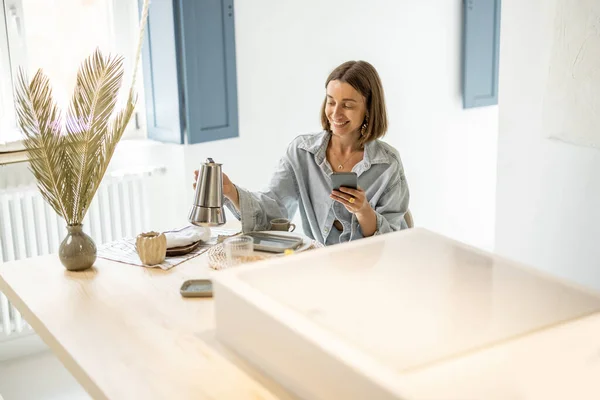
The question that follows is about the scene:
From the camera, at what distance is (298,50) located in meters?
3.90

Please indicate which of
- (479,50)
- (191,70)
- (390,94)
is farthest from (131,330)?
(479,50)

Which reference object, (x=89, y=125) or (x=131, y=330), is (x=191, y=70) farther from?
(x=131, y=330)

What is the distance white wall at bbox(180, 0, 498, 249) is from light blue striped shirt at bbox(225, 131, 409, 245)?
1.06 meters

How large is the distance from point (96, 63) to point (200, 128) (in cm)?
138

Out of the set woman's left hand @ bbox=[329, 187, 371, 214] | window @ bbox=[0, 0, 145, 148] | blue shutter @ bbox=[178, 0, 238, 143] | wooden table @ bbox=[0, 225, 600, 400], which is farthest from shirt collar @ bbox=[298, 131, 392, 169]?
window @ bbox=[0, 0, 145, 148]

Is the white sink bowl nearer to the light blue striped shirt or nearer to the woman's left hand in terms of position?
the woman's left hand

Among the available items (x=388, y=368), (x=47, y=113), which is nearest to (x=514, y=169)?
(x=47, y=113)

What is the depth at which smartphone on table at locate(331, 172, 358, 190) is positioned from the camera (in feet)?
7.39

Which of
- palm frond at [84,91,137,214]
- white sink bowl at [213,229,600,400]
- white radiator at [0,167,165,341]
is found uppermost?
palm frond at [84,91,137,214]

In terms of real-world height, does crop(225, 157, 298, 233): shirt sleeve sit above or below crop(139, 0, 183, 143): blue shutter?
below

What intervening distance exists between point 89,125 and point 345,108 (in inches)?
33.9

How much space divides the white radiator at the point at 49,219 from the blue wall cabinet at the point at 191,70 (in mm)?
283

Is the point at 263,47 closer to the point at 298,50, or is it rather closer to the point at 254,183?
the point at 298,50

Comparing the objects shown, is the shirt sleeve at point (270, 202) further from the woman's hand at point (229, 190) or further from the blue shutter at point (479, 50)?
the blue shutter at point (479, 50)
